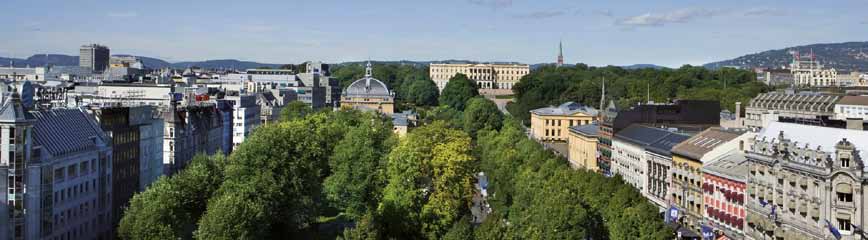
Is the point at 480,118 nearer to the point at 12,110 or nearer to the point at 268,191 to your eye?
the point at 268,191

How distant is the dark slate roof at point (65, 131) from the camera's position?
70.2 metres

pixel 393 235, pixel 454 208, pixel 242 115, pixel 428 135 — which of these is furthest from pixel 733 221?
pixel 242 115

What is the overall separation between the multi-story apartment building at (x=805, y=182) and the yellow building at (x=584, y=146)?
52786 mm

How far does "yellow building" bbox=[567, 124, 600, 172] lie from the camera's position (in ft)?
430

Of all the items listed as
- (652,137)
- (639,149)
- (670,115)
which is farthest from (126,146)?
(670,115)

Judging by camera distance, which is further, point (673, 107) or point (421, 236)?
point (673, 107)

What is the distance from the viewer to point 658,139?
101 meters

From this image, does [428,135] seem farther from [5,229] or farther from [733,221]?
[5,229]

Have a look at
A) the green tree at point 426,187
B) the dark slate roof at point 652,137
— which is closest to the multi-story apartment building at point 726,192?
the dark slate roof at point 652,137

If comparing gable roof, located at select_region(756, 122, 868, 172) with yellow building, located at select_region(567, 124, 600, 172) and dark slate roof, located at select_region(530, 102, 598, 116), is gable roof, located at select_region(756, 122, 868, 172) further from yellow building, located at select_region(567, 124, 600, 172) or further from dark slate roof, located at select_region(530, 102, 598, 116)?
dark slate roof, located at select_region(530, 102, 598, 116)

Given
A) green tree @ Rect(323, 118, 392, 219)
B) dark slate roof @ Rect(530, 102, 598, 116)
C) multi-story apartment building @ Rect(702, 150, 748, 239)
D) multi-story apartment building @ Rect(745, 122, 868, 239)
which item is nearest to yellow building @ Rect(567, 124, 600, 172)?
dark slate roof @ Rect(530, 102, 598, 116)

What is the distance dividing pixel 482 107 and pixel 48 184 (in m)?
117

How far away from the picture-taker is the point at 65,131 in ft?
245

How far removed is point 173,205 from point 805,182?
3734cm
